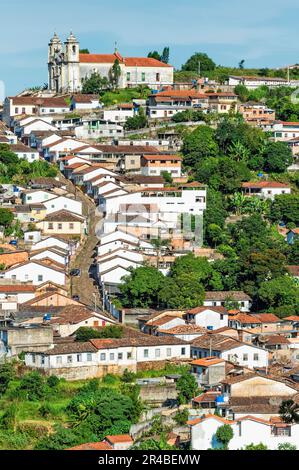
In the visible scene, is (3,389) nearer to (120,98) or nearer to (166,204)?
(166,204)

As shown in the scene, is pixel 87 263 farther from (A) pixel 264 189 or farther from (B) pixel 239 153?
(B) pixel 239 153

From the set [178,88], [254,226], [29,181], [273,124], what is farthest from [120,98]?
[254,226]

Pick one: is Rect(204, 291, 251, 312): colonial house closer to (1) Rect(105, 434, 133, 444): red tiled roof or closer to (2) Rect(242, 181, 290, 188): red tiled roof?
(2) Rect(242, 181, 290, 188): red tiled roof

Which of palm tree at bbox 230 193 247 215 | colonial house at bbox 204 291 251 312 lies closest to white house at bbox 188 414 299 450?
colonial house at bbox 204 291 251 312

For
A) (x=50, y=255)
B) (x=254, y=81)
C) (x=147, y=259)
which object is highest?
(x=254, y=81)

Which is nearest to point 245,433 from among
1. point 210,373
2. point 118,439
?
point 118,439

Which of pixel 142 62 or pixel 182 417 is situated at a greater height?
pixel 142 62
